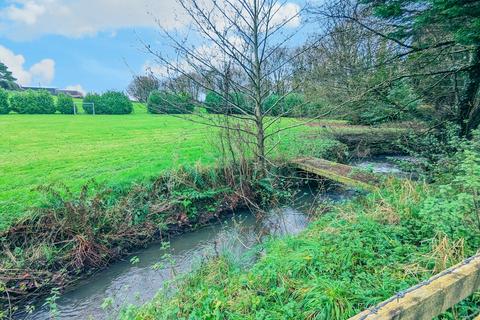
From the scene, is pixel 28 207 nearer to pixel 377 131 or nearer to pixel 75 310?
pixel 75 310

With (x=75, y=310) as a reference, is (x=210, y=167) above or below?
above

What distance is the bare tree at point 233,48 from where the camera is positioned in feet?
19.7

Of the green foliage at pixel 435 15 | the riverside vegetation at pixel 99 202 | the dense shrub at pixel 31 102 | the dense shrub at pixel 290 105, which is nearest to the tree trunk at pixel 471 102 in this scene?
the green foliage at pixel 435 15

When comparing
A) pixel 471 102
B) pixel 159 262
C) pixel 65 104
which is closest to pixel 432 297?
pixel 159 262

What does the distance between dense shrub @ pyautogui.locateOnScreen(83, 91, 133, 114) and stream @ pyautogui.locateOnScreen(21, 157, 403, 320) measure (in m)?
24.2

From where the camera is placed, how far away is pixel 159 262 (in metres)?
4.86

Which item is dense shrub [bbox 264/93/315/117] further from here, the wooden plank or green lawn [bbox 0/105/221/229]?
the wooden plank

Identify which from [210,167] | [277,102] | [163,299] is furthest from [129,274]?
[277,102]

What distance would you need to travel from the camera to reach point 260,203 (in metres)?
7.43

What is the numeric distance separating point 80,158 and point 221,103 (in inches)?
200

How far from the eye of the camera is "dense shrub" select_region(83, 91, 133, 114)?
89.8 ft

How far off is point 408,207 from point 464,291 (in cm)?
269

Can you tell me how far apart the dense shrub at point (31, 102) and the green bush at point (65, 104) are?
63 cm

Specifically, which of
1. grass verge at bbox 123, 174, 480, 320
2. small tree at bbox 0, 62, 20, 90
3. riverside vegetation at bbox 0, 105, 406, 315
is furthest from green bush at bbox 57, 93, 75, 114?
grass verge at bbox 123, 174, 480, 320
